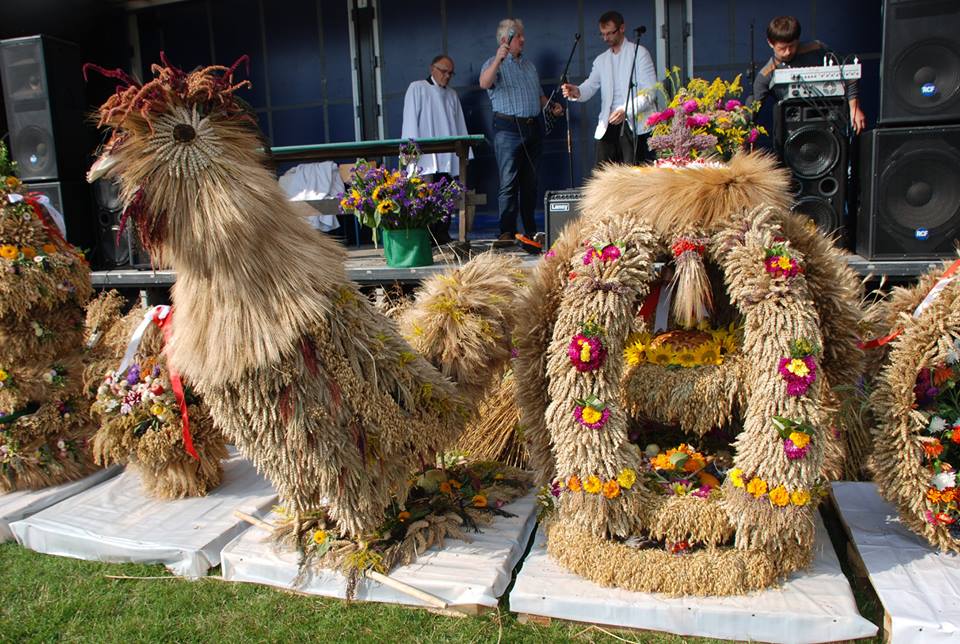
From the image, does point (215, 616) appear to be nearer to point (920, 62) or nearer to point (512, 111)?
point (920, 62)

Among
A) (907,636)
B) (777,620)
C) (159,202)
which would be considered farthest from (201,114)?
(907,636)

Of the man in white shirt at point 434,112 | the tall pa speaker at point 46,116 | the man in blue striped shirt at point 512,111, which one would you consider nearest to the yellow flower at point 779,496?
the man in blue striped shirt at point 512,111

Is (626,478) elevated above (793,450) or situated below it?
below

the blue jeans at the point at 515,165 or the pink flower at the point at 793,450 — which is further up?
the blue jeans at the point at 515,165

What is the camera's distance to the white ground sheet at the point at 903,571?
1851 mm

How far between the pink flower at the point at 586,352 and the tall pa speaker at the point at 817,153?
2.75 meters

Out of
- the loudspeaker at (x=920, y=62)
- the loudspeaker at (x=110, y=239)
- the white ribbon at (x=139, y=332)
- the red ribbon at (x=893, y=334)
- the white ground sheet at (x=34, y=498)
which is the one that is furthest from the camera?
the loudspeaker at (x=110, y=239)

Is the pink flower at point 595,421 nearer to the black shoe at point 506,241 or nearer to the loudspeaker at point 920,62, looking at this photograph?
the loudspeaker at point 920,62

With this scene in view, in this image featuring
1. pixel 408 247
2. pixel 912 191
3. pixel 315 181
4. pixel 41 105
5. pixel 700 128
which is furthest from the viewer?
pixel 315 181

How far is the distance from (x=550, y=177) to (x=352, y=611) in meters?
5.21

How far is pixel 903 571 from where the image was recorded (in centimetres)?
210

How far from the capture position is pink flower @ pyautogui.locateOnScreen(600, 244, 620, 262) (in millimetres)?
2057

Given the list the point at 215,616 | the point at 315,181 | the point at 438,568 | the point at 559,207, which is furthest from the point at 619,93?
the point at 215,616

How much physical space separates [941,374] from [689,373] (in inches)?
29.6
